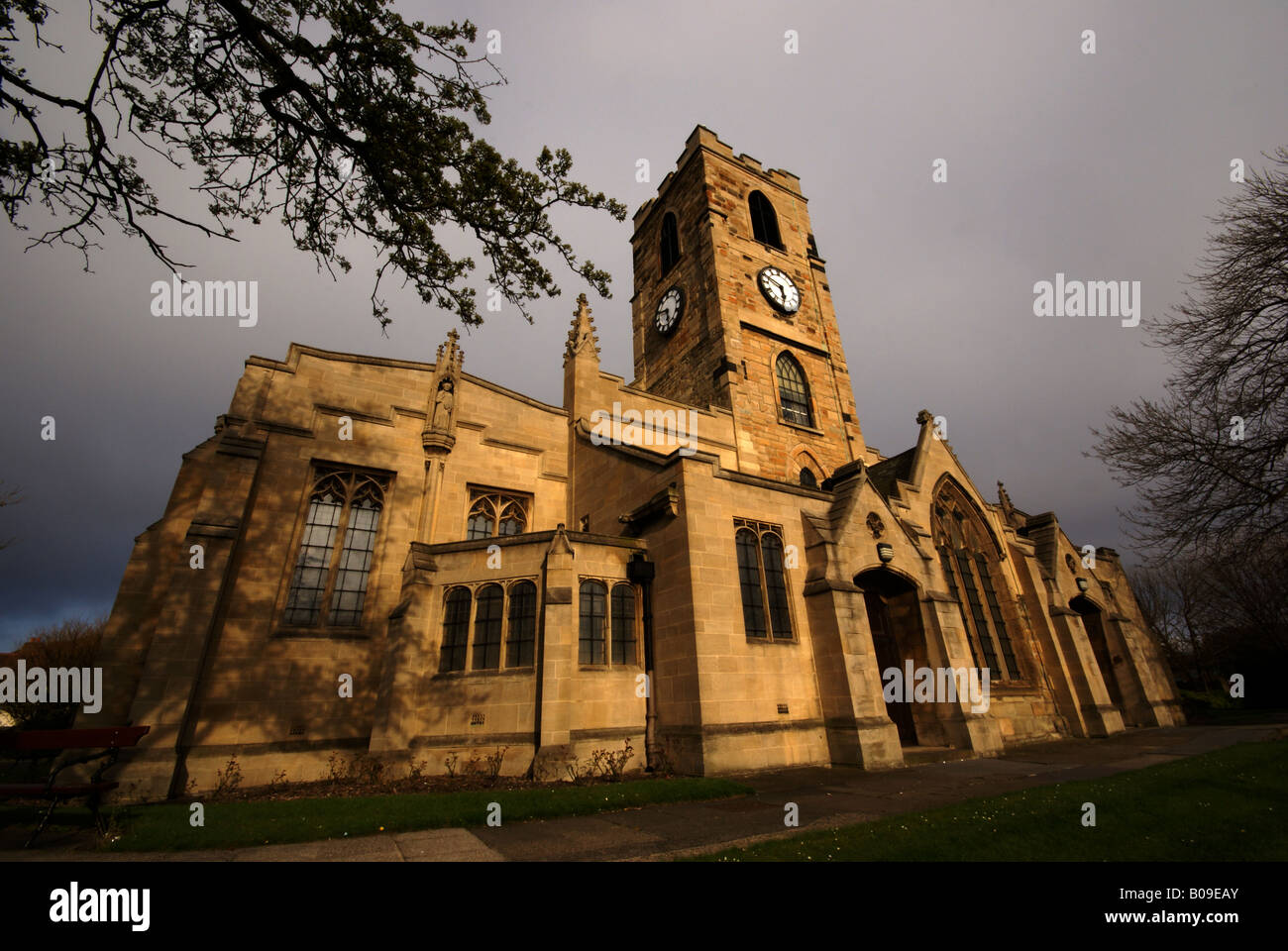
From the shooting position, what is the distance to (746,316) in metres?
26.3

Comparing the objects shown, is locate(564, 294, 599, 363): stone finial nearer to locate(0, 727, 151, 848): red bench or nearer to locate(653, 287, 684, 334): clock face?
locate(653, 287, 684, 334): clock face

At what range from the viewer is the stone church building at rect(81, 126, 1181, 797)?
1224 centimetres

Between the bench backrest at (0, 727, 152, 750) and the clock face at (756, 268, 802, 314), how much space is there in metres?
27.8

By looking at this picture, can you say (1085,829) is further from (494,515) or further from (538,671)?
(494,515)

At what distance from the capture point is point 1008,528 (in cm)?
2125

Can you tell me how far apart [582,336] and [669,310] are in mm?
9897

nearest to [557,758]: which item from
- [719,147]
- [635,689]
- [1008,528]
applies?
[635,689]

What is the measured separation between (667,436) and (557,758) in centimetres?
1353

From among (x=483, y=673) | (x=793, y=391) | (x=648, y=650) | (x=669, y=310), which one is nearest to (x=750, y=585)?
(x=648, y=650)

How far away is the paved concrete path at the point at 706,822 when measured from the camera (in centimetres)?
577

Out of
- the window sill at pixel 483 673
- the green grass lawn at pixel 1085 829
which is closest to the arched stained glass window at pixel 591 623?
the window sill at pixel 483 673

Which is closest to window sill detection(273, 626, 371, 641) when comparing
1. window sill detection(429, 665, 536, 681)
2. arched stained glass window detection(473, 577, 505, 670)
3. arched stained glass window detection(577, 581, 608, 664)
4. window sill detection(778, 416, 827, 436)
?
window sill detection(429, 665, 536, 681)

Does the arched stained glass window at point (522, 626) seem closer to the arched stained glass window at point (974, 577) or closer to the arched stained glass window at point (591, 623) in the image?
the arched stained glass window at point (591, 623)

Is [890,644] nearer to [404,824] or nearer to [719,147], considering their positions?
[404,824]
